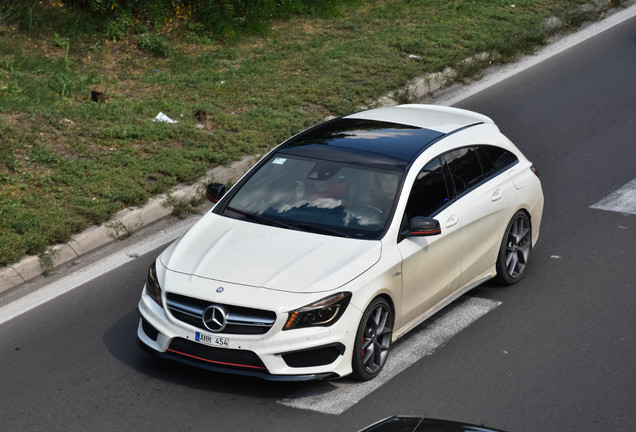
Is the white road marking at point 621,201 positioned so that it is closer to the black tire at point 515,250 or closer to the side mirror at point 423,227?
the black tire at point 515,250

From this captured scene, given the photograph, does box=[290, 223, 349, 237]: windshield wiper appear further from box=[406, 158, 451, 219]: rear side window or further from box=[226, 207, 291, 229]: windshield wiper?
box=[406, 158, 451, 219]: rear side window

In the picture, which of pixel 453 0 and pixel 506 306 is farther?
pixel 453 0

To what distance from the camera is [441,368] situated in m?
7.24

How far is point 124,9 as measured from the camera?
50.7 ft

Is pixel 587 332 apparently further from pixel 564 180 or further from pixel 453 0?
pixel 453 0

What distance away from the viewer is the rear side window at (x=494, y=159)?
28.4ft

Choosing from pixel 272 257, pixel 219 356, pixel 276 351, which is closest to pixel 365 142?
pixel 272 257

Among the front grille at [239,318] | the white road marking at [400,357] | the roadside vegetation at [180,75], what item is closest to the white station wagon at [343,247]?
the front grille at [239,318]

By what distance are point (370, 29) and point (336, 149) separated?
8933mm

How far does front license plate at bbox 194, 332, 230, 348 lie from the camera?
6.64 m

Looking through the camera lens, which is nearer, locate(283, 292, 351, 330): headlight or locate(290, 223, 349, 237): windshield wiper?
locate(283, 292, 351, 330): headlight

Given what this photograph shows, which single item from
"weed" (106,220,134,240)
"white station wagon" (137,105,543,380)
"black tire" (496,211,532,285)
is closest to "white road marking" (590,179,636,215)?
"white station wagon" (137,105,543,380)

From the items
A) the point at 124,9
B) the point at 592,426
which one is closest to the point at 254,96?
the point at 124,9

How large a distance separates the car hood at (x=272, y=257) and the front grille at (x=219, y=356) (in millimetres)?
482
